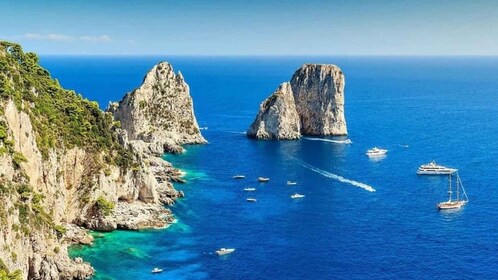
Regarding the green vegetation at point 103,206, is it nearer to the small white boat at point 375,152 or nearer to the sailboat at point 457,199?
the sailboat at point 457,199

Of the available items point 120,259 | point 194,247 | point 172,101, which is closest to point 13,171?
point 120,259

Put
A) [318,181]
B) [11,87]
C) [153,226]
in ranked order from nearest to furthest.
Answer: [11,87] → [153,226] → [318,181]

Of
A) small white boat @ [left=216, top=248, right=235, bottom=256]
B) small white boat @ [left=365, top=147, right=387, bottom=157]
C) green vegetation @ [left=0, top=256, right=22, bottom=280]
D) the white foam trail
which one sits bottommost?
small white boat @ [left=216, top=248, right=235, bottom=256]

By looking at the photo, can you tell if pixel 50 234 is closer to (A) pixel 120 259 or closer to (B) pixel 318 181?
(A) pixel 120 259

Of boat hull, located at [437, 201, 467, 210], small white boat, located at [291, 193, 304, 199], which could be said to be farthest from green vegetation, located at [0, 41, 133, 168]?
boat hull, located at [437, 201, 467, 210]

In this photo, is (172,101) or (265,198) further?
(172,101)

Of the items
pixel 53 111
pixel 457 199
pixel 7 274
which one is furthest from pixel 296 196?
pixel 7 274

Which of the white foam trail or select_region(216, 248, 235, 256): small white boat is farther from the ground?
the white foam trail

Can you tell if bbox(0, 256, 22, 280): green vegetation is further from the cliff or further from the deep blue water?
the deep blue water
